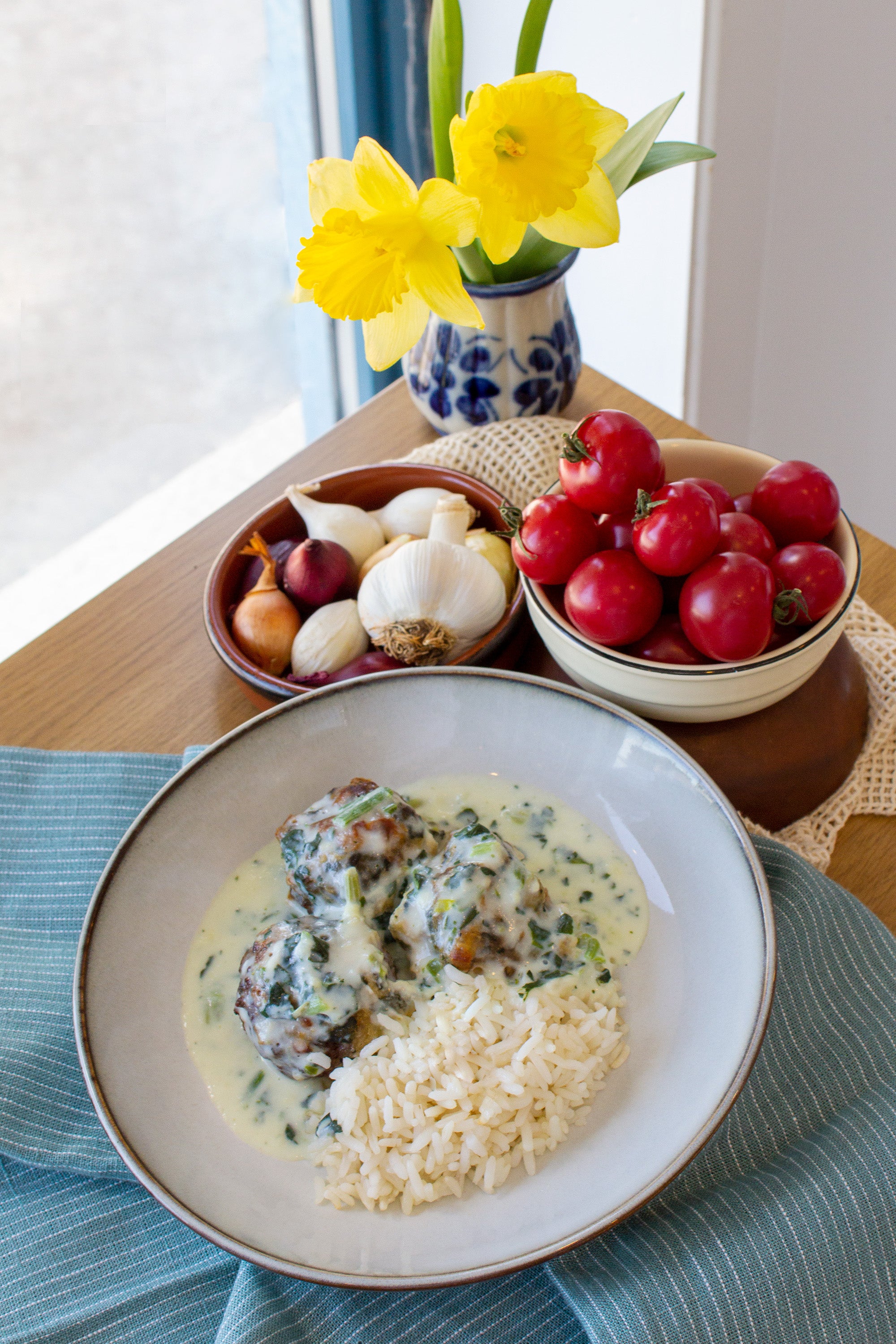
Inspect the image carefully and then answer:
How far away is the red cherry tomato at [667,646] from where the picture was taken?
944mm

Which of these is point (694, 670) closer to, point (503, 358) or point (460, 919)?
point (460, 919)

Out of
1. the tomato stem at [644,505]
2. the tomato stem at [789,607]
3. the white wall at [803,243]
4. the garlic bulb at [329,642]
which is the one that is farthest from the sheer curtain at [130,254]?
the tomato stem at [789,607]

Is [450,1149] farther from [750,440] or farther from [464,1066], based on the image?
[750,440]

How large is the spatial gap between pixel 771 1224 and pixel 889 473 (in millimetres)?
1852

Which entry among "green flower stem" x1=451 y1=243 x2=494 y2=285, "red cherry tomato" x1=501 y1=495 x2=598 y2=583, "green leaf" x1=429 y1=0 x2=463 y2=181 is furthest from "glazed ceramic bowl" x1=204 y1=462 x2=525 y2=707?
"green leaf" x1=429 y1=0 x2=463 y2=181

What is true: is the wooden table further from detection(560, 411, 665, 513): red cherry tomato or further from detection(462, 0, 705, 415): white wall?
detection(462, 0, 705, 415): white wall

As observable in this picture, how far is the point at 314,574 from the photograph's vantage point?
3.82ft

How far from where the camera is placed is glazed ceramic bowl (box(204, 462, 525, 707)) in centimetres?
109

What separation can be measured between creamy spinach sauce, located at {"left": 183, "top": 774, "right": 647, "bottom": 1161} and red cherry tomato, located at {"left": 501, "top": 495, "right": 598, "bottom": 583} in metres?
0.21

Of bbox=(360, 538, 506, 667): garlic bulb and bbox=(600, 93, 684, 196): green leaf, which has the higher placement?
bbox=(600, 93, 684, 196): green leaf

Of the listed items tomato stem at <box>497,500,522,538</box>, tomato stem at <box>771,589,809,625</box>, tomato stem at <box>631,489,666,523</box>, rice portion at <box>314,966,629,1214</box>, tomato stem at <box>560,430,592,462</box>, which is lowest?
rice portion at <box>314,966,629,1214</box>

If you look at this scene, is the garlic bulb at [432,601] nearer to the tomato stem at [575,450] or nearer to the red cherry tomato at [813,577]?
the tomato stem at [575,450]

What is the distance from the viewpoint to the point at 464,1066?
798 millimetres

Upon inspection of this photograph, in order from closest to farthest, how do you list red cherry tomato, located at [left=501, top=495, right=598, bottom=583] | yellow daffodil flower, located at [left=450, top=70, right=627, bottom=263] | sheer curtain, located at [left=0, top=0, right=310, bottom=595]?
yellow daffodil flower, located at [left=450, top=70, right=627, bottom=263] → red cherry tomato, located at [left=501, top=495, right=598, bottom=583] → sheer curtain, located at [left=0, top=0, right=310, bottom=595]
